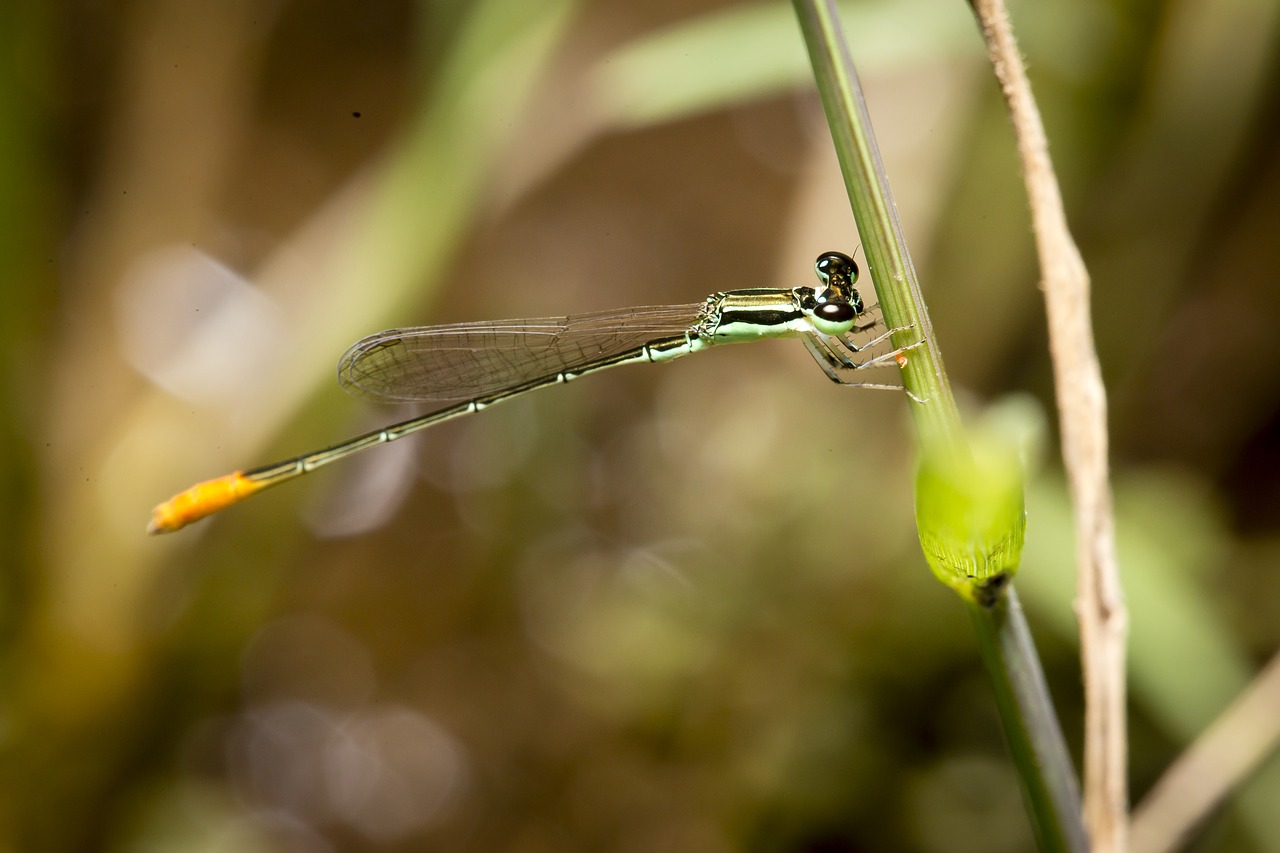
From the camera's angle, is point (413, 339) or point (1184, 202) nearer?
point (413, 339)

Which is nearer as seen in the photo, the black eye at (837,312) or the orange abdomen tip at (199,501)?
the black eye at (837,312)

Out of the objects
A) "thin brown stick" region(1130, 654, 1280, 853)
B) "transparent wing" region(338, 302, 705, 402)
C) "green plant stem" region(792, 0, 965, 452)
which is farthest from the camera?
"transparent wing" region(338, 302, 705, 402)

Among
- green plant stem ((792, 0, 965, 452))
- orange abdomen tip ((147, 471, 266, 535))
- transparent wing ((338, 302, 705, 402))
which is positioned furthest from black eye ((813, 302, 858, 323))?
orange abdomen tip ((147, 471, 266, 535))

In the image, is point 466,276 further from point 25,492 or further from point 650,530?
point 25,492

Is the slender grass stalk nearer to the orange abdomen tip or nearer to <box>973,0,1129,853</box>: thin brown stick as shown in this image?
<box>973,0,1129,853</box>: thin brown stick

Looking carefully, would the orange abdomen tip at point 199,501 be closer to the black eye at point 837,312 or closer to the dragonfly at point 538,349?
the dragonfly at point 538,349

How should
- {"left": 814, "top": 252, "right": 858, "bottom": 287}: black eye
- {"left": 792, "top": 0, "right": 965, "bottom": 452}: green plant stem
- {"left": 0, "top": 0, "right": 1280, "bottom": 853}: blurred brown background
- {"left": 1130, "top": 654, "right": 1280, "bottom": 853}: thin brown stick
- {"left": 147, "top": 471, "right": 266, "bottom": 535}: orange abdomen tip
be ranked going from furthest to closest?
{"left": 0, "top": 0, "right": 1280, "bottom": 853}: blurred brown background, {"left": 147, "top": 471, "right": 266, "bottom": 535}: orange abdomen tip, {"left": 814, "top": 252, "right": 858, "bottom": 287}: black eye, {"left": 1130, "top": 654, "right": 1280, "bottom": 853}: thin brown stick, {"left": 792, "top": 0, "right": 965, "bottom": 452}: green plant stem

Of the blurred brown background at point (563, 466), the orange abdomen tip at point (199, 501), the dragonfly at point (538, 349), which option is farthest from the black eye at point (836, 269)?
the orange abdomen tip at point (199, 501)

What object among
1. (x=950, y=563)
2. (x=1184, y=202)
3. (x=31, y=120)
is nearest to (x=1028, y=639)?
(x=950, y=563)
